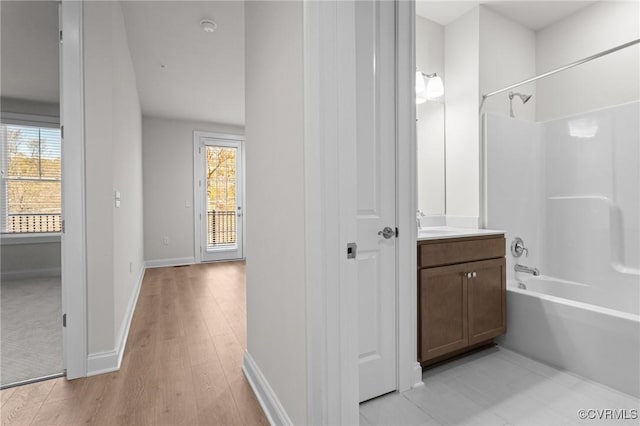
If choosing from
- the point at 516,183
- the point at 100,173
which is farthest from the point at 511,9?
the point at 100,173

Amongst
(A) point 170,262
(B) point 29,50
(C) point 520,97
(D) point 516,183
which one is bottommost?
(A) point 170,262

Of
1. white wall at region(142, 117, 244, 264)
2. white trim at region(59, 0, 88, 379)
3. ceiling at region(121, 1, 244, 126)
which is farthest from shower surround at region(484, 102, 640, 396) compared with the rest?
white wall at region(142, 117, 244, 264)

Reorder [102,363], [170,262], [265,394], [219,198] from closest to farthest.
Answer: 1. [265,394]
2. [102,363]
3. [170,262]
4. [219,198]

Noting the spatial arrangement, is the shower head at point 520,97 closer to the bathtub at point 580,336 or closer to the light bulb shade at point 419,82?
the light bulb shade at point 419,82

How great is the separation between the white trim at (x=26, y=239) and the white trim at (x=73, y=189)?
153 inches

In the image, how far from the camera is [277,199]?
1.50 metres

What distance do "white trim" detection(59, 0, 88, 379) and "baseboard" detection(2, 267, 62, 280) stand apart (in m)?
3.82

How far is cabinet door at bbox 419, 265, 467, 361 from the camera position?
1.86 meters

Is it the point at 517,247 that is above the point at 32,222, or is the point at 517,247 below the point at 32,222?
below

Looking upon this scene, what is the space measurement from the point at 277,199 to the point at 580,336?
1.93m

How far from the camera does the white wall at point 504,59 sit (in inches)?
111

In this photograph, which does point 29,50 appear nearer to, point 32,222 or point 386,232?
point 32,222

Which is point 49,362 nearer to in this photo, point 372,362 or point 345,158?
point 372,362

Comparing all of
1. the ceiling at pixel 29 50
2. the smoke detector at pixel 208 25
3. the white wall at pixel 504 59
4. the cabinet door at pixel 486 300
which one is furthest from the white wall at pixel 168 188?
the cabinet door at pixel 486 300
